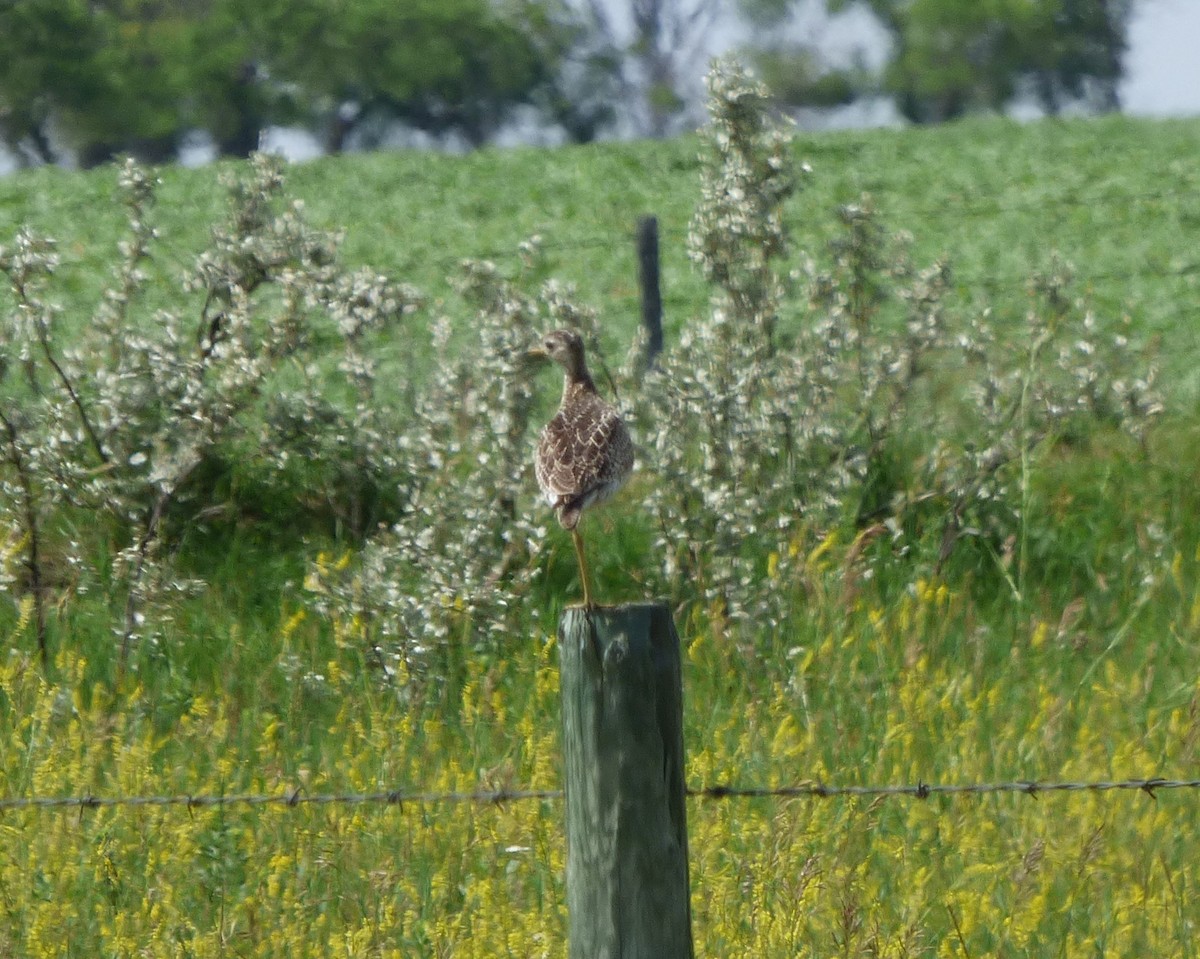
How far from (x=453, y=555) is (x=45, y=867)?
3023mm

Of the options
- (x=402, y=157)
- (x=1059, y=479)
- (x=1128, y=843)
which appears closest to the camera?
(x=1128, y=843)

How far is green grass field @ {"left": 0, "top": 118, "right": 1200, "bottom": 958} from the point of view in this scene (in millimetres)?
4797

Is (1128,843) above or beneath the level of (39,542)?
beneath

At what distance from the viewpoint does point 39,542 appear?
8.82 meters

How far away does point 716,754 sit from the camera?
5824 mm

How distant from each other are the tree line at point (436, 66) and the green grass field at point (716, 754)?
46951mm

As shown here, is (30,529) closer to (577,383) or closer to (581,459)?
(577,383)

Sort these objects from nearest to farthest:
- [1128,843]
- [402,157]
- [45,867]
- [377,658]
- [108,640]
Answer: [45,867] → [1128,843] → [377,658] → [108,640] → [402,157]

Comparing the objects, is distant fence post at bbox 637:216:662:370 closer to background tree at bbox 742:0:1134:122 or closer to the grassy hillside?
the grassy hillside

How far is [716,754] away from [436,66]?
5493cm

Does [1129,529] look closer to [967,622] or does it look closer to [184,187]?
Result: [967,622]

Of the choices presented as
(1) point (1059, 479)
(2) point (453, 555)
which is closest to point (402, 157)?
(1) point (1059, 479)

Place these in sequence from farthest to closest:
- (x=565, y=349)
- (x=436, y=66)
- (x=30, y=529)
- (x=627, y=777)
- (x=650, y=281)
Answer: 1. (x=436, y=66)
2. (x=650, y=281)
3. (x=30, y=529)
4. (x=565, y=349)
5. (x=627, y=777)

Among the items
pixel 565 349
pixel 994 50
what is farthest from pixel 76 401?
pixel 994 50
